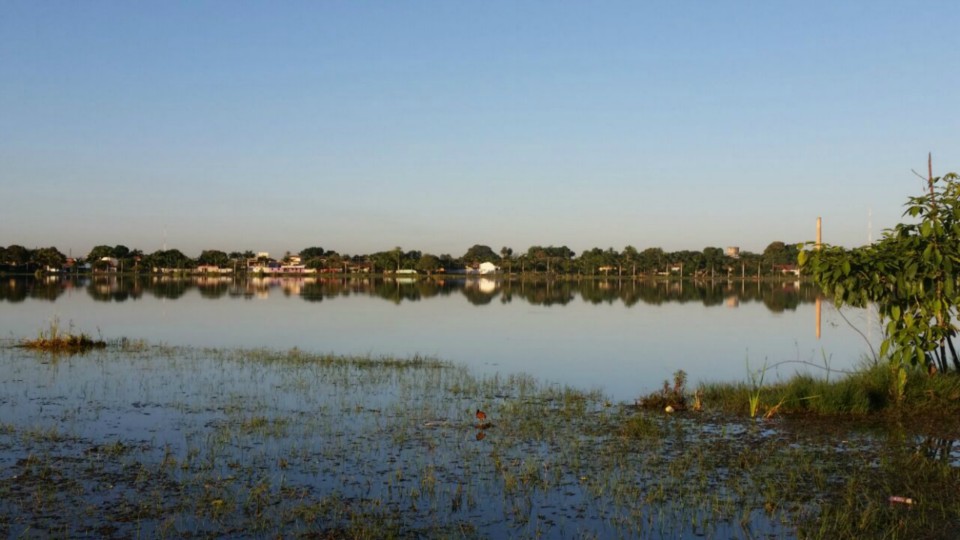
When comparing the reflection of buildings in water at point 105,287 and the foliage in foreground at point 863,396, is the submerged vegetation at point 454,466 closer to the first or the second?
the foliage in foreground at point 863,396

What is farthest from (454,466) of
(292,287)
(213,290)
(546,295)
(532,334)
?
(292,287)

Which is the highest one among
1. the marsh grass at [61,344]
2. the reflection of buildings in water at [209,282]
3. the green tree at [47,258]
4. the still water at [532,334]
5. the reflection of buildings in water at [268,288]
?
the green tree at [47,258]

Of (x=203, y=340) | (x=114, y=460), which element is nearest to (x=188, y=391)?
(x=114, y=460)

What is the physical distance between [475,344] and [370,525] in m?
22.0

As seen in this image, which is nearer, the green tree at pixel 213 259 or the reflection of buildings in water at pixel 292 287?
the reflection of buildings in water at pixel 292 287

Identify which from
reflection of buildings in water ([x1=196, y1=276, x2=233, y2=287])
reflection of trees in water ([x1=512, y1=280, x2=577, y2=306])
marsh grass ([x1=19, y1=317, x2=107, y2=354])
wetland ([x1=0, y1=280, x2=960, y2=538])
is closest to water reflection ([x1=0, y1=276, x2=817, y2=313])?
reflection of trees in water ([x1=512, y1=280, x2=577, y2=306])

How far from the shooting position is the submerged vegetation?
7.61 metres

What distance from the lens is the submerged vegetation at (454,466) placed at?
25.0 feet

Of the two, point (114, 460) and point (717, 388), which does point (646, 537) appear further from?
point (717, 388)

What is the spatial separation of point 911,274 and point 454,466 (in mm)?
7433

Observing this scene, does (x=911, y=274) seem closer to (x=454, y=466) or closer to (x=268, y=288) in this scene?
(x=454, y=466)

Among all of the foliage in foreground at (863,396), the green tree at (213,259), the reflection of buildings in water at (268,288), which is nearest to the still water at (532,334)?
the foliage in foreground at (863,396)

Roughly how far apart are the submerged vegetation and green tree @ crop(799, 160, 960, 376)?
1489 mm

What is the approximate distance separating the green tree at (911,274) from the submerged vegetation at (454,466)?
4.88ft
